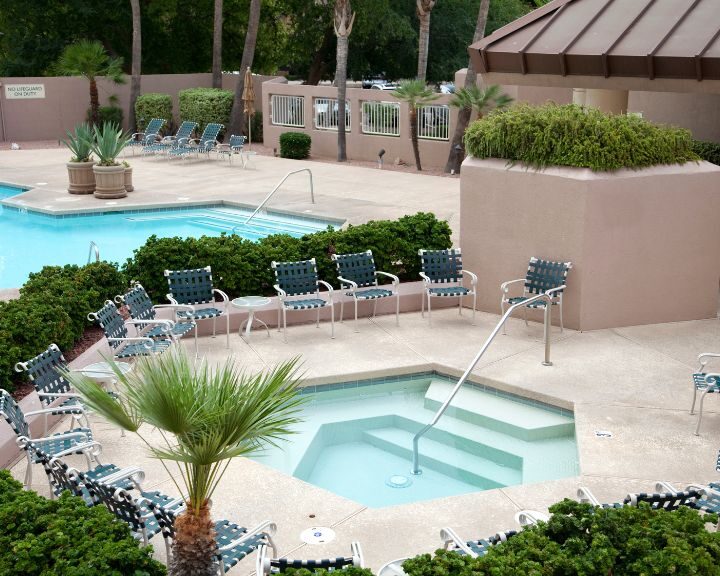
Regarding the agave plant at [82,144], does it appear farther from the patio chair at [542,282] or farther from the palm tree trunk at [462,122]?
the patio chair at [542,282]

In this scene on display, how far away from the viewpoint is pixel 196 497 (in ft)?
20.3

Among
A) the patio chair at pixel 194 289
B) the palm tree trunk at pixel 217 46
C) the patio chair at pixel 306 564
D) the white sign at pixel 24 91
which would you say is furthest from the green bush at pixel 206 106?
the patio chair at pixel 306 564

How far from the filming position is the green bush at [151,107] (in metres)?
31.7

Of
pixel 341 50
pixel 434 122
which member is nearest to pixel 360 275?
pixel 434 122

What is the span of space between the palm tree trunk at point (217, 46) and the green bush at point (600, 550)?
1147 inches

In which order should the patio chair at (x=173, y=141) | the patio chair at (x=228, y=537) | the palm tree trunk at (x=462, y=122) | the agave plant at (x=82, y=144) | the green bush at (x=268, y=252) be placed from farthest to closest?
the patio chair at (x=173, y=141)
the palm tree trunk at (x=462, y=122)
the agave plant at (x=82, y=144)
the green bush at (x=268, y=252)
the patio chair at (x=228, y=537)

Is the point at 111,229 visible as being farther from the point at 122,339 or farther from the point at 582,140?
the point at 582,140

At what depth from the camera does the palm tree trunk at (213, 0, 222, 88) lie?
3281 cm

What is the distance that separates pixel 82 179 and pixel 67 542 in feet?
58.2

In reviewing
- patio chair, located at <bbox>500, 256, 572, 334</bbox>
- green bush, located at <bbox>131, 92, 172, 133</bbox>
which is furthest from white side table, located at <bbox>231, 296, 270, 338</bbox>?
green bush, located at <bbox>131, 92, 172, 133</bbox>

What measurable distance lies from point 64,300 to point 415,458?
15.4 feet

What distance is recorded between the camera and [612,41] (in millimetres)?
14945

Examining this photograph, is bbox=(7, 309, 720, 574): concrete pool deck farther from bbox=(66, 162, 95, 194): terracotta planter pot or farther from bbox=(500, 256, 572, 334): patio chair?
bbox=(66, 162, 95, 194): terracotta planter pot

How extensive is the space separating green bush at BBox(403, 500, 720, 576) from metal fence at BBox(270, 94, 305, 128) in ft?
79.9
